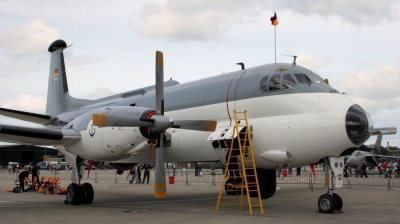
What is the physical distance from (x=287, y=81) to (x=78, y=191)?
297 inches

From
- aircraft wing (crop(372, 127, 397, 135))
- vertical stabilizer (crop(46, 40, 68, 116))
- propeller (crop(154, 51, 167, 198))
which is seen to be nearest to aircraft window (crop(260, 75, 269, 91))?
propeller (crop(154, 51, 167, 198))

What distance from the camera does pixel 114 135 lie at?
43.1ft

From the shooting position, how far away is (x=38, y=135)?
13.5 meters

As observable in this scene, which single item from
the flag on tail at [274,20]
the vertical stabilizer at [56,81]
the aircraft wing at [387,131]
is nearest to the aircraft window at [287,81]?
the flag on tail at [274,20]

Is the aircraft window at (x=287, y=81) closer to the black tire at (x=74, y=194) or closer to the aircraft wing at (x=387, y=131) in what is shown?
the aircraft wing at (x=387, y=131)

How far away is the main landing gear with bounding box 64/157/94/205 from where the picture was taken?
14.3 m

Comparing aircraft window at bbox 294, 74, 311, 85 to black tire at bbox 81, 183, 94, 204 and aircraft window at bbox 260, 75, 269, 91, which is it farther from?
black tire at bbox 81, 183, 94, 204

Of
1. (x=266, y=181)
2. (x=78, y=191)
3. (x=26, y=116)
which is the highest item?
(x=26, y=116)

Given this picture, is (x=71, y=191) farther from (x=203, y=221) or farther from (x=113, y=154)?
(x=203, y=221)

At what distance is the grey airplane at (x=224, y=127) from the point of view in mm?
11250

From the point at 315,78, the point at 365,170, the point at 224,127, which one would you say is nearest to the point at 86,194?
the point at 224,127

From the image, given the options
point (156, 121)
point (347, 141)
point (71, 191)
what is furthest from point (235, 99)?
point (71, 191)

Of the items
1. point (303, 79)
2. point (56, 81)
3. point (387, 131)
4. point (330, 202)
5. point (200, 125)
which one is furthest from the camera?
point (56, 81)

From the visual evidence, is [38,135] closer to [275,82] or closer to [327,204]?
[275,82]
